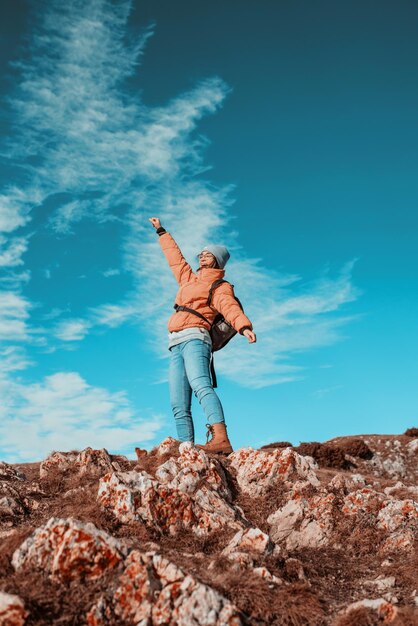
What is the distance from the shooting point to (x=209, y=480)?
387 inches

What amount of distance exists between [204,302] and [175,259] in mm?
1705

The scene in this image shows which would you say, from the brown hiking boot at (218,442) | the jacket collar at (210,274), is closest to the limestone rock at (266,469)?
the brown hiking boot at (218,442)

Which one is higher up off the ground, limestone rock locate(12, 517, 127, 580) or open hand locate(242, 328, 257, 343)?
open hand locate(242, 328, 257, 343)

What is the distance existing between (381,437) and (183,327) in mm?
21534

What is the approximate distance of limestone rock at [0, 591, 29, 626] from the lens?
5.03m

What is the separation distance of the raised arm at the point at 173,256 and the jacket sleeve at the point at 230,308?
115 centimetres

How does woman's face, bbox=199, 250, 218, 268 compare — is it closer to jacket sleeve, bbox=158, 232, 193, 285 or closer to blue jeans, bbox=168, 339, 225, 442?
jacket sleeve, bbox=158, 232, 193, 285

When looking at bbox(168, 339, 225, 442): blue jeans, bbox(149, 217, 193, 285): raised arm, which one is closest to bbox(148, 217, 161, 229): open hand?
bbox(149, 217, 193, 285): raised arm

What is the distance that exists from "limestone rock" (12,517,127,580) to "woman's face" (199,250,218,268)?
8.57 metres

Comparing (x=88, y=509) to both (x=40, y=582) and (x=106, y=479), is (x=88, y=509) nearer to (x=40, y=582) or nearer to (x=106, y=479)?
(x=106, y=479)

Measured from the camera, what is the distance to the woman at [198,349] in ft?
39.7

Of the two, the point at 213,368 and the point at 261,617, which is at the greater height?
the point at 213,368

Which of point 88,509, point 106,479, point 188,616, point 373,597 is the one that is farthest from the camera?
point 106,479

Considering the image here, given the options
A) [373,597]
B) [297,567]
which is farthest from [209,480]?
[373,597]
